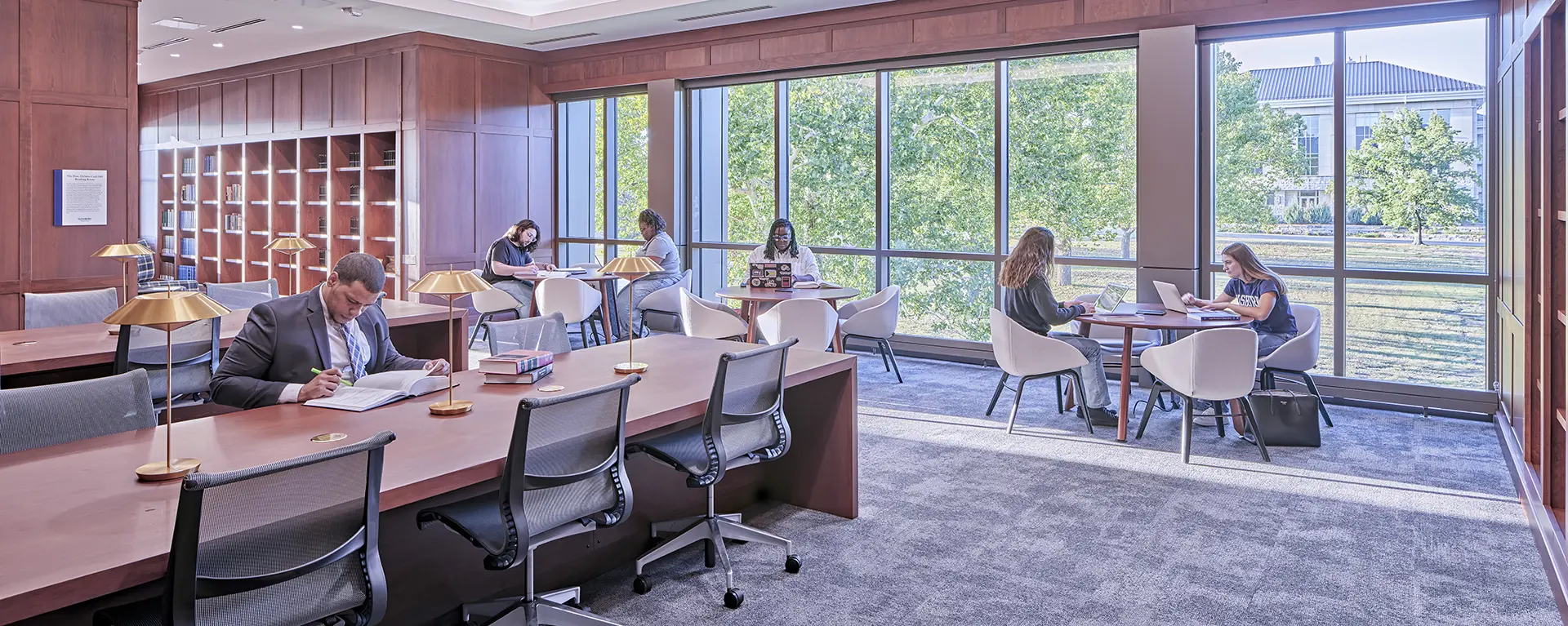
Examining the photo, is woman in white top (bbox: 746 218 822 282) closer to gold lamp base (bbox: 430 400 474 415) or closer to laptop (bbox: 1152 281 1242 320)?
laptop (bbox: 1152 281 1242 320)

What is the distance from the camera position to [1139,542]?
402cm

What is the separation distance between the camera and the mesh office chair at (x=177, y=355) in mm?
4495

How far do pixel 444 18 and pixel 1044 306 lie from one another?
606 centimetres

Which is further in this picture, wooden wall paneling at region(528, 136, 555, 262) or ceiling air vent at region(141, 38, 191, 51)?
wooden wall paneling at region(528, 136, 555, 262)

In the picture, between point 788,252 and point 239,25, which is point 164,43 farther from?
point 788,252

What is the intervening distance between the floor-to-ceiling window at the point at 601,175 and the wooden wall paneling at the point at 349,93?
1977 mm

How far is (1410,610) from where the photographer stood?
10.9 ft

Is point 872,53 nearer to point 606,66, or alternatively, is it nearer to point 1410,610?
point 606,66

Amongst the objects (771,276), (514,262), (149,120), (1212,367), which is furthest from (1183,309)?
(149,120)

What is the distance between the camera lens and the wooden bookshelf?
10.8 m

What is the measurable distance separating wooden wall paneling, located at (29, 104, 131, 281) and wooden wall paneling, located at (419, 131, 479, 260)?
9.29 feet

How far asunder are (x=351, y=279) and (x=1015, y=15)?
5689 mm

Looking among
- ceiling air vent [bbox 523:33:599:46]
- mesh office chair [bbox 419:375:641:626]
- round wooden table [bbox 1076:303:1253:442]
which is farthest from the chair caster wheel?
ceiling air vent [bbox 523:33:599:46]

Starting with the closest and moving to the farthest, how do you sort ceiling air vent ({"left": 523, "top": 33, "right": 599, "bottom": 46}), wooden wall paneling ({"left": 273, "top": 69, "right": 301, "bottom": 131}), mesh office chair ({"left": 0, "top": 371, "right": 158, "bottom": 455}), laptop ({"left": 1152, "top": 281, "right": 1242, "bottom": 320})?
1. mesh office chair ({"left": 0, "top": 371, "right": 158, "bottom": 455})
2. laptop ({"left": 1152, "top": 281, "right": 1242, "bottom": 320})
3. ceiling air vent ({"left": 523, "top": 33, "right": 599, "bottom": 46})
4. wooden wall paneling ({"left": 273, "top": 69, "right": 301, "bottom": 131})
